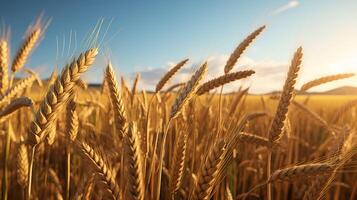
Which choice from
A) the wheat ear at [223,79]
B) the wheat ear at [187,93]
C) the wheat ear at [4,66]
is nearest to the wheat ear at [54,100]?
the wheat ear at [187,93]

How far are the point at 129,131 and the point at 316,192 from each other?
87cm

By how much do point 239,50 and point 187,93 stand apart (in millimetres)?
1003

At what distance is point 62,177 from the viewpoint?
3.35 meters

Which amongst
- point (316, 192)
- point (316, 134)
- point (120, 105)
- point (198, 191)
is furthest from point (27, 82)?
point (316, 134)

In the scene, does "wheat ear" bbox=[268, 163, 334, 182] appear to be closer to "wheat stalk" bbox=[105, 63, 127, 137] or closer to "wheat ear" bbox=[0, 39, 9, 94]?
"wheat stalk" bbox=[105, 63, 127, 137]

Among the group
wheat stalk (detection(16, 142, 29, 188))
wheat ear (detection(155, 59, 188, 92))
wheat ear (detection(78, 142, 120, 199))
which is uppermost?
wheat ear (detection(155, 59, 188, 92))

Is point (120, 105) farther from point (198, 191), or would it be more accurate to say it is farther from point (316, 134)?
point (316, 134)

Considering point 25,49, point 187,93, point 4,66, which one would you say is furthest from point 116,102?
point 25,49

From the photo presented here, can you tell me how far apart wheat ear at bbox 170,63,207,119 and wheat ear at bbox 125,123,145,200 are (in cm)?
23

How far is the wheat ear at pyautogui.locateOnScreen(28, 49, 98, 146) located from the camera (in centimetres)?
119

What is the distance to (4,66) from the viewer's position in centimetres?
238

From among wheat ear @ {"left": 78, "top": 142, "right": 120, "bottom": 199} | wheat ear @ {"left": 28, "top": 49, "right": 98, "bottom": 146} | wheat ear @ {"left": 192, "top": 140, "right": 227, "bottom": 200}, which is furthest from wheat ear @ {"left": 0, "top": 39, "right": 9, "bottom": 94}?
wheat ear @ {"left": 192, "top": 140, "right": 227, "bottom": 200}

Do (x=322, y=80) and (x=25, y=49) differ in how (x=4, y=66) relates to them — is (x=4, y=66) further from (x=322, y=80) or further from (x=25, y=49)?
(x=322, y=80)

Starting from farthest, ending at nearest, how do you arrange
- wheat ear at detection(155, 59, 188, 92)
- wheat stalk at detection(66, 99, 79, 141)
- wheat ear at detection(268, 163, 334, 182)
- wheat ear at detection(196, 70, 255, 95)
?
wheat ear at detection(155, 59, 188, 92), wheat ear at detection(196, 70, 255, 95), wheat stalk at detection(66, 99, 79, 141), wheat ear at detection(268, 163, 334, 182)
